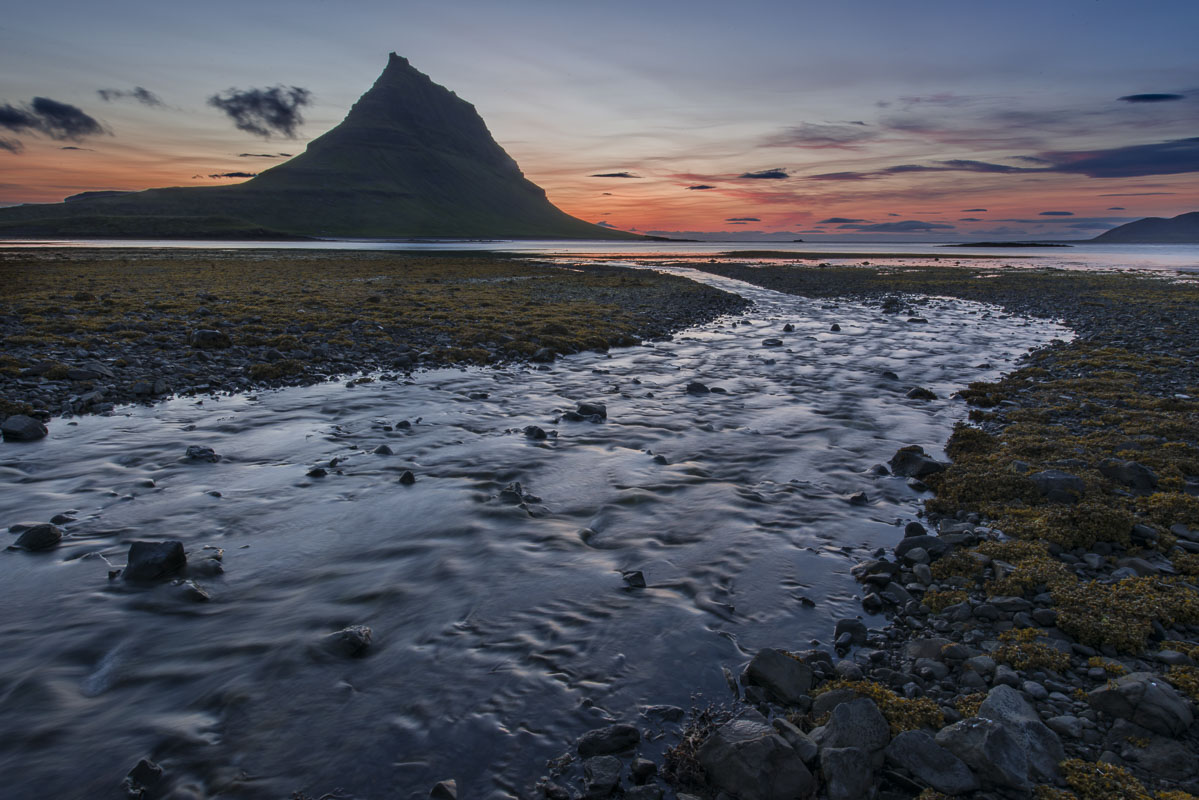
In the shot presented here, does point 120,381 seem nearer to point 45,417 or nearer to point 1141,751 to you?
point 45,417

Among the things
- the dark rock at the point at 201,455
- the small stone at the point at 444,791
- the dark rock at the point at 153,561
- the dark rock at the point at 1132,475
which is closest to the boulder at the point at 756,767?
the small stone at the point at 444,791

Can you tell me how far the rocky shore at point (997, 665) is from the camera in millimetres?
4219

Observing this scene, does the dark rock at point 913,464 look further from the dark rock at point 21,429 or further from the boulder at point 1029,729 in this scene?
the dark rock at point 21,429

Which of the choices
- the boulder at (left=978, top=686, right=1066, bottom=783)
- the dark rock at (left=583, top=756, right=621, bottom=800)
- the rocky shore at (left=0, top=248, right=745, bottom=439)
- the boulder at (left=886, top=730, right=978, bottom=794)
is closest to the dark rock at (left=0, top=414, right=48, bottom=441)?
the rocky shore at (left=0, top=248, right=745, bottom=439)

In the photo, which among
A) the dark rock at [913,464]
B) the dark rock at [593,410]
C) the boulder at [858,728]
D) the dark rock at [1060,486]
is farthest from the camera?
the dark rock at [593,410]

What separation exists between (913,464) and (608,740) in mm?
8120

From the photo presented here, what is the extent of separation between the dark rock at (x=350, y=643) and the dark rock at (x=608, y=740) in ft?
8.46

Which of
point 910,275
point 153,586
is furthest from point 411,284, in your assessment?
point 910,275

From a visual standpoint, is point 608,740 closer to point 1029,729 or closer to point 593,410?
point 1029,729

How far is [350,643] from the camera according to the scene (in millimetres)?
6039

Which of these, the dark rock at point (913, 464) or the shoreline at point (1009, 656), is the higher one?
the dark rock at point (913, 464)

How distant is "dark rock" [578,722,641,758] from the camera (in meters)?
4.66

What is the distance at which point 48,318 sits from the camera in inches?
870

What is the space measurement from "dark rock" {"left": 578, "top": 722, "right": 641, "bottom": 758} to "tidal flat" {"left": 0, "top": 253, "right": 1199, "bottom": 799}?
0.10 ft
